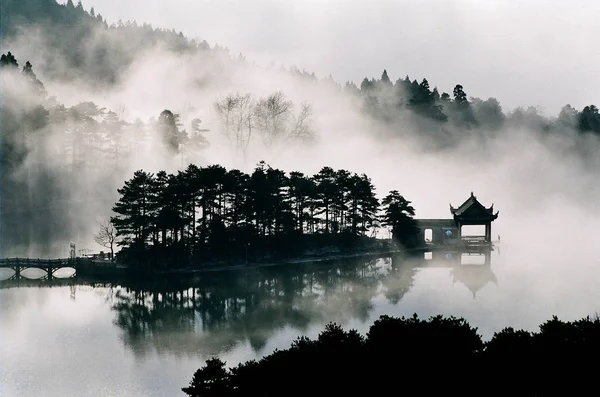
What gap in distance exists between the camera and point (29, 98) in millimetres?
102562

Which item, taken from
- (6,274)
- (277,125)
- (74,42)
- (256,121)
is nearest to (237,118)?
(256,121)

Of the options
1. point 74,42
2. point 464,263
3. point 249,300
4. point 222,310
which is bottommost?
point 222,310

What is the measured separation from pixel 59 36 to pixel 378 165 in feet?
319

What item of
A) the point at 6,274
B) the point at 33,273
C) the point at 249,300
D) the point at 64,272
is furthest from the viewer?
the point at 64,272

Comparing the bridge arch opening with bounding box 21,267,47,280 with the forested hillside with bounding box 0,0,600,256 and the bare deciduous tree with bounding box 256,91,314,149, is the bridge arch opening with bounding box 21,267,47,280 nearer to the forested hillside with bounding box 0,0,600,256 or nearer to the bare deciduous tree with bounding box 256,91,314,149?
the forested hillside with bounding box 0,0,600,256

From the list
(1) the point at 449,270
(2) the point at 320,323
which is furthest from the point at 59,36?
(2) the point at 320,323

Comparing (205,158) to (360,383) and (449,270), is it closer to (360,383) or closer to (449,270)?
(449,270)

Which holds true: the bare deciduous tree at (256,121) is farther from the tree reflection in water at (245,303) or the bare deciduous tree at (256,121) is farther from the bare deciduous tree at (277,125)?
the tree reflection in water at (245,303)

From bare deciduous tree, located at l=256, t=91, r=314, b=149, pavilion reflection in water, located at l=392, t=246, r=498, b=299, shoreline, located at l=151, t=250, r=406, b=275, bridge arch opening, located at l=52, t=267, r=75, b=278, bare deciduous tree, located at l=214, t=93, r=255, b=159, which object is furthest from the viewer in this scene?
bare deciduous tree, located at l=256, t=91, r=314, b=149

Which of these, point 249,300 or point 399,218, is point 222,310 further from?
point 399,218

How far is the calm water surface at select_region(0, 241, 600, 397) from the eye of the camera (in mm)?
37844

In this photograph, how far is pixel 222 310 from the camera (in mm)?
52062

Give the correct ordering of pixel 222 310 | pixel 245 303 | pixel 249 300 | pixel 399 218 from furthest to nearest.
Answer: pixel 399 218 < pixel 249 300 < pixel 245 303 < pixel 222 310

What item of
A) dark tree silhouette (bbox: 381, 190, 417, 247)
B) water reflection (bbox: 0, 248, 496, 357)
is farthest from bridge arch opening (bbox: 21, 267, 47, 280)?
A: dark tree silhouette (bbox: 381, 190, 417, 247)
